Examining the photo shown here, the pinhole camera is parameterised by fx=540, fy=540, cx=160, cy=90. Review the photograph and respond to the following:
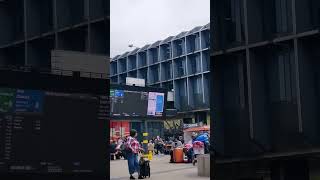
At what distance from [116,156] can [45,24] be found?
18.5 meters

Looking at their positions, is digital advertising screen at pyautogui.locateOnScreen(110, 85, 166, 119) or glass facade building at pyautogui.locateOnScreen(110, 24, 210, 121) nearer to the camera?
digital advertising screen at pyautogui.locateOnScreen(110, 85, 166, 119)

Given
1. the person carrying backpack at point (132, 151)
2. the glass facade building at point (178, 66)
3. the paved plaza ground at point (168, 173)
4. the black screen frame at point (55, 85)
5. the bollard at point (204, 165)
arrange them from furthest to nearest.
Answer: the glass facade building at point (178, 66) < the person carrying backpack at point (132, 151) < the paved plaza ground at point (168, 173) < the bollard at point (204, 165) < the black screen frame at point (55, 85)

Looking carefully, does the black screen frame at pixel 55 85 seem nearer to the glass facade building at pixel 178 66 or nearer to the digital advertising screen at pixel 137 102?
the digital advertising screen at pixel 137 102

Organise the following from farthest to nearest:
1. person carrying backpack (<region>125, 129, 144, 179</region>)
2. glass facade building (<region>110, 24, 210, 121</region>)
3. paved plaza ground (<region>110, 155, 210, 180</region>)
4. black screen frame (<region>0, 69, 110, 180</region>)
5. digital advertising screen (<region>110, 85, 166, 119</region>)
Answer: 1. glass facade building (<region>110, 24, 210, 121</region>)
2. digital advertising screen (<region>110, 85, 166, 119</region>)
3. person carrying backpack (<region>125, 129, 144, 179</region>)
4. paved plaza ground (<region>110, 155, 210, 180</region>)
5. black screen frame (<region>0, 69, 110, 180</region>)

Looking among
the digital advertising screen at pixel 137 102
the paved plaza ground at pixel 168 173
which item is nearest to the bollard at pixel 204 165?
the paved plaza ground at pixel 168 173

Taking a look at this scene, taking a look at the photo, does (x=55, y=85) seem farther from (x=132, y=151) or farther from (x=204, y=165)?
(x=132, y=151)

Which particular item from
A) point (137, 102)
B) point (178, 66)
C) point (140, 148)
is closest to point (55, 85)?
point (140, 148)

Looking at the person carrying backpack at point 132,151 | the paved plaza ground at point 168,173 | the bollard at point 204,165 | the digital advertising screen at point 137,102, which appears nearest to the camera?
the bollard at point 204,165

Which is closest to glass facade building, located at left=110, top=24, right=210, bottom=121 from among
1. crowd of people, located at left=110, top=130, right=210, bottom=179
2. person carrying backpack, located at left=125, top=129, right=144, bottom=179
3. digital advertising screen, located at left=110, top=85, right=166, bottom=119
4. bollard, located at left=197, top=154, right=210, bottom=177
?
digital advertising screen, located at left=110, top=85, right=166, bottom=119

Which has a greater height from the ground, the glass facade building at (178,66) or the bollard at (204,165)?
the glass facade building at (178,66)

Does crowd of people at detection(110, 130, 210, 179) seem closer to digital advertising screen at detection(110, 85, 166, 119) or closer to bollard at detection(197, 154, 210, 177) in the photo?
bollard at detection(197, 154, 210, 177)

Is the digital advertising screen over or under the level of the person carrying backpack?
over

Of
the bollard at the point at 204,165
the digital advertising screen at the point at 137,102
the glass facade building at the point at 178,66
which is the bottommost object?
the bollard at the point at 204,165

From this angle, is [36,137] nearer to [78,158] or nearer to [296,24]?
[78,158]
